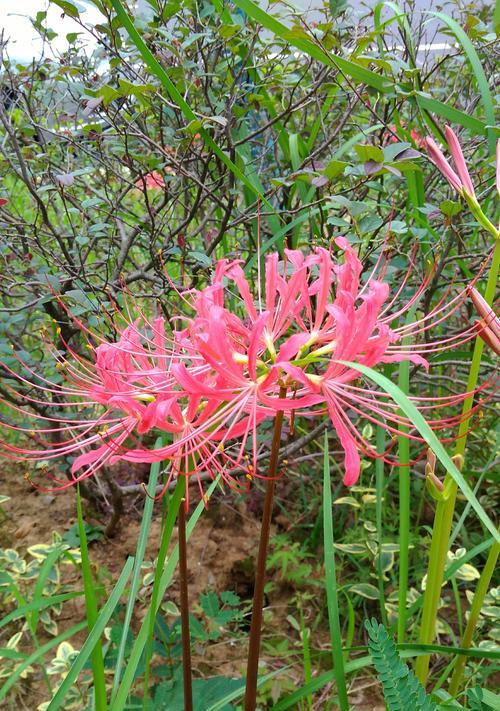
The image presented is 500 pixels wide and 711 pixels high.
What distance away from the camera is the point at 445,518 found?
0.97 m

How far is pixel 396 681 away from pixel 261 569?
236mm

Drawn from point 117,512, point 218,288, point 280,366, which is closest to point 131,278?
point 117,512

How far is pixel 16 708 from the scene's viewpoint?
1.65m

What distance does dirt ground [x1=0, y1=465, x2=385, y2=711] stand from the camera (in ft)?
5.87

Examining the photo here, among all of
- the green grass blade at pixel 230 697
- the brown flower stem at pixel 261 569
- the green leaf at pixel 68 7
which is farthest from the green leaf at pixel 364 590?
the green leaf at pixel 68 7

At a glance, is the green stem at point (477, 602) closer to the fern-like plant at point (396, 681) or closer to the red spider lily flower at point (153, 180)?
the fern-like plant at point (396, 681)

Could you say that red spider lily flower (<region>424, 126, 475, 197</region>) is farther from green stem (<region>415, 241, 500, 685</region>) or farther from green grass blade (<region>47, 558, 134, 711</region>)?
green grass blade (<region>47, 558, 134, 711</region>)

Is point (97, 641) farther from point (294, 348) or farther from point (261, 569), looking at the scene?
point (294, 348)

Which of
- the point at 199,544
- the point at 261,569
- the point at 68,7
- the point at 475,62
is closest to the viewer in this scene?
the point at 261,569

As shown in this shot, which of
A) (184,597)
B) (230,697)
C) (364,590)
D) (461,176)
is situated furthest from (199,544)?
(461,176)

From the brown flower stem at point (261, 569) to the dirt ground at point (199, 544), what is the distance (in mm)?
858

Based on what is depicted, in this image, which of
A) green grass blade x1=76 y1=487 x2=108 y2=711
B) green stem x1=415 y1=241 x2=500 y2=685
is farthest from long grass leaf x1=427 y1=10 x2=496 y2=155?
green grass blade x1=76 y1=487 x2=108 y2=711

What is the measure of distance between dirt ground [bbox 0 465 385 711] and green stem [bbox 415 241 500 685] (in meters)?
0.83

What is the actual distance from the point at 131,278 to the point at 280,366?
3.65 ft
